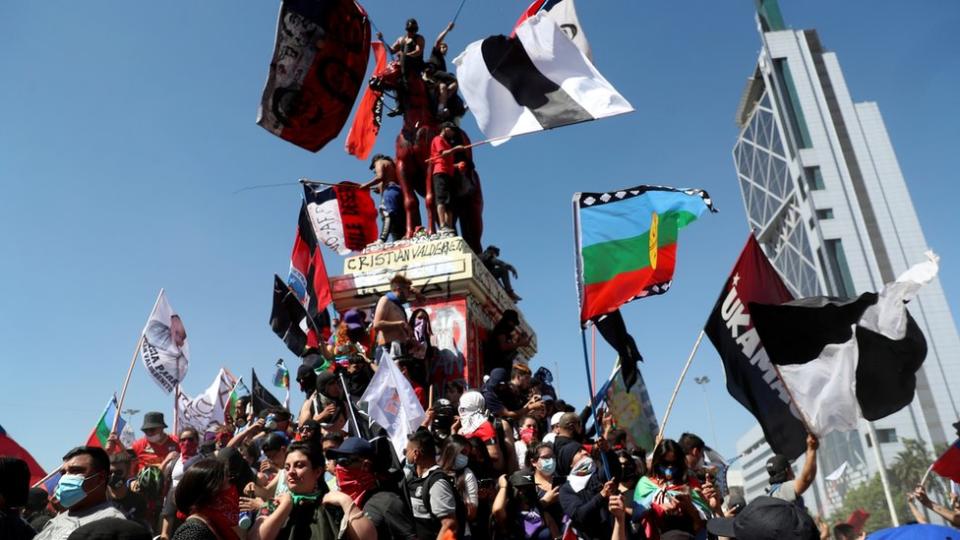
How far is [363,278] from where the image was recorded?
10141 millimetres

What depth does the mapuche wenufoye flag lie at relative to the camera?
6105mm

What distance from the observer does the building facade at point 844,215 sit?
2584 inches

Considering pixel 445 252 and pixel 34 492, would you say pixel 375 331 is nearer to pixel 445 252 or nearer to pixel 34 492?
pixel 445 252

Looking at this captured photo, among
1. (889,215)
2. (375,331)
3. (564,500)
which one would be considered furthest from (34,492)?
(889,215)

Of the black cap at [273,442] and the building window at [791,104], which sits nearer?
the black cap at [273,442]

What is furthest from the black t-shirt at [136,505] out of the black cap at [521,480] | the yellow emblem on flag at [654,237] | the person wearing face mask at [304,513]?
the yellow emblem on flag at [654,237]

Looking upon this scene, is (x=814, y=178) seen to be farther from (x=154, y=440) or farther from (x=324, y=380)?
(x=154, y=440)

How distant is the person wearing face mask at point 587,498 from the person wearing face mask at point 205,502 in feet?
7.71

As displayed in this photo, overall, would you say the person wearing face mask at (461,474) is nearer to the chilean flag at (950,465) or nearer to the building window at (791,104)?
the chilean flag at (950,465)

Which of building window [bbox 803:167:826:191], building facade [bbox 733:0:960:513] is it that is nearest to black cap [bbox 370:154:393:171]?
building facade [bbox 733:0:960:513]

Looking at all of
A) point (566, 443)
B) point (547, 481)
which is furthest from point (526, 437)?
point (566, 443)

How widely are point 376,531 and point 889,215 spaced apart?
83.8 meters

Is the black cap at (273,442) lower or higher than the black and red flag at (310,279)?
lower

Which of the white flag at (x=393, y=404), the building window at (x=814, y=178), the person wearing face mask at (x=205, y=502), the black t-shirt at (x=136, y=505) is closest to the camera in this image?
the person wearing face mask at (x=205, y=502)
